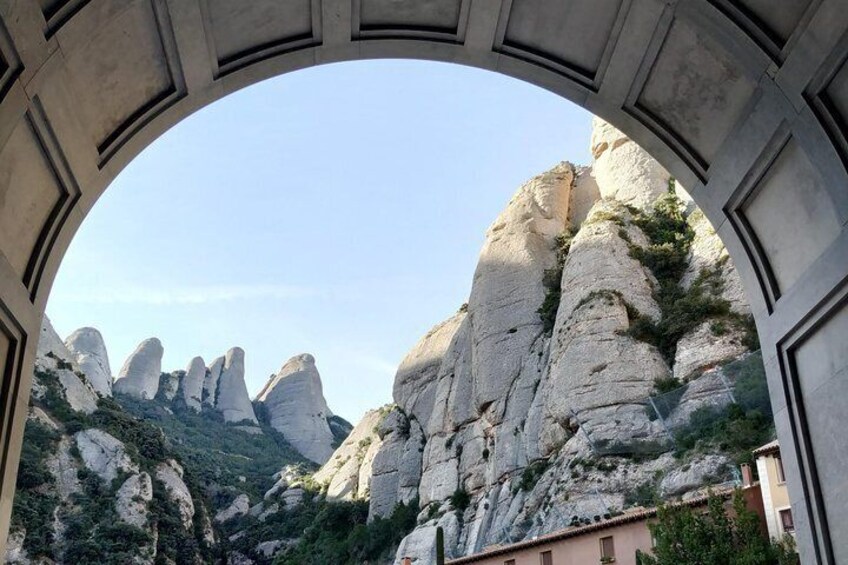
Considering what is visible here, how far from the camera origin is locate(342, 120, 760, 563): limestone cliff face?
3897 cm

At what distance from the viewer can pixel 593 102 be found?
670 centimetres

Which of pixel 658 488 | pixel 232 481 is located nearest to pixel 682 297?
pixel 658 488

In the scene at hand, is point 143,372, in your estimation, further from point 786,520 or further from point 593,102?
point 593,102

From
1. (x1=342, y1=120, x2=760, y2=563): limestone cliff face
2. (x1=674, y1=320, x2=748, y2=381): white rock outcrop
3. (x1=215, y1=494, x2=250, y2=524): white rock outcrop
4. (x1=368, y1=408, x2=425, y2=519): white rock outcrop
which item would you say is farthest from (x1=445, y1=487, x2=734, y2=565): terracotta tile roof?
(x1=215, y1=494, x2=250, y2=524): white rock outcrop

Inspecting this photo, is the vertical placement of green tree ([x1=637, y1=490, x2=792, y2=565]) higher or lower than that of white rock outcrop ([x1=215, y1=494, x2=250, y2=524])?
lower

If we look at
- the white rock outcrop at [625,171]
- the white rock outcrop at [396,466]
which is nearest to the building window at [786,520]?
the white rock outcrop at [625,171]

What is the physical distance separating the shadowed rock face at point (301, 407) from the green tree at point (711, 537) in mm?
103400

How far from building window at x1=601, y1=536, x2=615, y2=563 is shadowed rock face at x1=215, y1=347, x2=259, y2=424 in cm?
10411

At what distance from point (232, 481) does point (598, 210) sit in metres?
55.4

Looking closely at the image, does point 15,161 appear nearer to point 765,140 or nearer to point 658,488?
point 765,140

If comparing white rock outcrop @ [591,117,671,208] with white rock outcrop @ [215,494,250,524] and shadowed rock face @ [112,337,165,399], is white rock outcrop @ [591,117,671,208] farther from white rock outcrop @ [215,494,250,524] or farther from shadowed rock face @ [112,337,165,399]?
shadowed rock face @ [112,337,165,399]

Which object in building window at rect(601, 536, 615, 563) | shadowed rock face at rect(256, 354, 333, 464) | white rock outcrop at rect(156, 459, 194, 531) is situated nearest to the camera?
building window at rect(601, 536, 615, 563)

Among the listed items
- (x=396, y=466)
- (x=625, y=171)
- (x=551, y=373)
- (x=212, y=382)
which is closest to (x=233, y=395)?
(x=212, y=382)

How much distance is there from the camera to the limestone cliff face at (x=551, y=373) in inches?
1534
